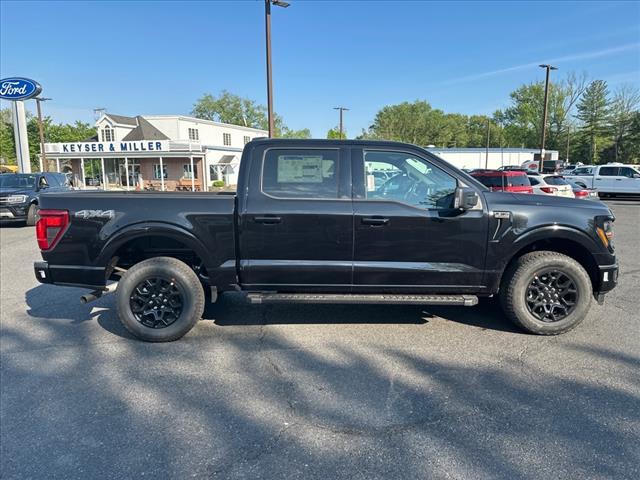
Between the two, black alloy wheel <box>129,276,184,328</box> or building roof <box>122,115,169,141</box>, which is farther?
building roof <box>122,115,169,141</box>

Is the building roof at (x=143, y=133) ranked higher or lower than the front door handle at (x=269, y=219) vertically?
higher

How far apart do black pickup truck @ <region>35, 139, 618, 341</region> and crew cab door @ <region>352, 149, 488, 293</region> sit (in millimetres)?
10

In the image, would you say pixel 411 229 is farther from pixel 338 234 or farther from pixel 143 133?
pixel 143 133

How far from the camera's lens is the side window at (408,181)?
13.4 feet

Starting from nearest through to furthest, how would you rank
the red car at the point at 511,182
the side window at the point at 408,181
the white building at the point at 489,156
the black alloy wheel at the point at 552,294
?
1. the side window at the point at 408,181
2. the black alloy wheel at the point at 552,294
3. the red car at the point at 511,182
4. the white building at the point at 489,156

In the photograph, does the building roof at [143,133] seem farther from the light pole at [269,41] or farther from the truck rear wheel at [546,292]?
the truck rear wheel at [546,292]

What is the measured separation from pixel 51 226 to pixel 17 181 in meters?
12.3

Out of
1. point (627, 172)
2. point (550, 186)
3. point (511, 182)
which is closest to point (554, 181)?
point (550, 186)

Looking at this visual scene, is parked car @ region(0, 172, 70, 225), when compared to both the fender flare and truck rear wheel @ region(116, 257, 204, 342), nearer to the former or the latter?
the fender flare

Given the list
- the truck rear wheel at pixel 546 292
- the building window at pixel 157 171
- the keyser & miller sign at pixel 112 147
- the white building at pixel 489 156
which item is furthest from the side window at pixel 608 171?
the white building at pixel 489 156

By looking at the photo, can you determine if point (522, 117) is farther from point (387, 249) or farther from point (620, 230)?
point (387, 249)

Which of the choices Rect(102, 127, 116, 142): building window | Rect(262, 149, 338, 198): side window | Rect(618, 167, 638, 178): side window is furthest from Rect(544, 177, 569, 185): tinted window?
Rect(102, 127, 116, 142): building window

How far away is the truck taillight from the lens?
406cm

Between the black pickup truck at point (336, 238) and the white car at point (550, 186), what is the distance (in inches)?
451
